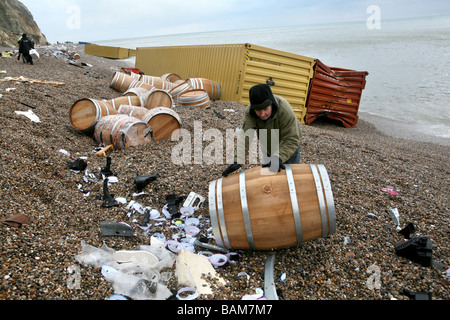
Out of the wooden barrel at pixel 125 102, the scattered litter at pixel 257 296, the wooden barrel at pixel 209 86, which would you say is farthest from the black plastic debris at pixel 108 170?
the wooden barrel at pixel 209 86

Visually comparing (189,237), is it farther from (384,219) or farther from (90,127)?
(90,127)

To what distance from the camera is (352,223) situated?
4.06 m

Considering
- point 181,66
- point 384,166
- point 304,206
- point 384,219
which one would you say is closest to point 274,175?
point 304,206

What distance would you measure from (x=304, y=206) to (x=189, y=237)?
1626 millimetres

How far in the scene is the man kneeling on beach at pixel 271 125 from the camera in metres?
3.21

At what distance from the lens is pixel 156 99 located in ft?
28.6

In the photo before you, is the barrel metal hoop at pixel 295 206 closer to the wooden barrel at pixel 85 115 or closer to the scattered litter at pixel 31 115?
the wooden barrel at pixel 85 115

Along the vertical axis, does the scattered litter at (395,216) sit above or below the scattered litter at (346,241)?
above

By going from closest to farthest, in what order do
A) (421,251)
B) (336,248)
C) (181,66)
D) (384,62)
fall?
(421,251) < (336,248) < (181,66) < (384,62)

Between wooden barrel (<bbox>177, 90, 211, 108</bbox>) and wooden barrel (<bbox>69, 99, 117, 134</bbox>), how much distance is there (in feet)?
11.1

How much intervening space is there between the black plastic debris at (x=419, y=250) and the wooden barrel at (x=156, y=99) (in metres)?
7.39

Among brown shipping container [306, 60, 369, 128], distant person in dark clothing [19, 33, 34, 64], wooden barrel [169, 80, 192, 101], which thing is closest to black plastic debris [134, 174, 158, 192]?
wooden barrel [169, 80, 192, 101]

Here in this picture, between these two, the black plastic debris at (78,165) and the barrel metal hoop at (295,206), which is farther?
the black plastic debris at (78,165)

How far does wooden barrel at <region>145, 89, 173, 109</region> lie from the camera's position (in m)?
8.58
